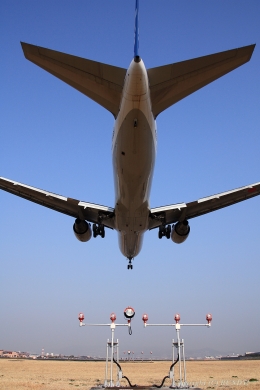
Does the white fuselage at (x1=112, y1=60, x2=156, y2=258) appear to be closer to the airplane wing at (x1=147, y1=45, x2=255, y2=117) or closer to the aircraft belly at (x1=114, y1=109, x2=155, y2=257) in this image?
the aircraft belly at (x1=114, y1=109, x2=155, y2=257)

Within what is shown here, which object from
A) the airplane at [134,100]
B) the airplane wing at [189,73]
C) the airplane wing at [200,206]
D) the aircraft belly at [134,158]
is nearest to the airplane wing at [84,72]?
the airplane at [134,100]

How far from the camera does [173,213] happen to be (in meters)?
18.3

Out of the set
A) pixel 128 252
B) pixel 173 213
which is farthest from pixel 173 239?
pixel 128 252

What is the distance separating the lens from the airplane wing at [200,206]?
17062mm

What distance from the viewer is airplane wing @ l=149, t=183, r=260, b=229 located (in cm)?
1706

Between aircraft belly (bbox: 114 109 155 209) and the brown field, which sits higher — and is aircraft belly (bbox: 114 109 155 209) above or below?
above

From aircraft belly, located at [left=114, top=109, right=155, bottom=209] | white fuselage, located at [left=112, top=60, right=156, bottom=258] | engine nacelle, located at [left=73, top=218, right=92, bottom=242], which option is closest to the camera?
white fuselage, located at [left=112, top=60, right=156, bottom=258]

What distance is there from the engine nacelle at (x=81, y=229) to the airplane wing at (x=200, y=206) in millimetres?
3080

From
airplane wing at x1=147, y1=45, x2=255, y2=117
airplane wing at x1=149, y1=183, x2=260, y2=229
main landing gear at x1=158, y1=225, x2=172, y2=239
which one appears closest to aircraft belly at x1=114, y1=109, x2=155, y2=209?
airplane wing at x1=147, y1=45, x2=255, y2=117

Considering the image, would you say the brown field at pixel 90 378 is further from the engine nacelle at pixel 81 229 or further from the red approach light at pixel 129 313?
the engine nacelle at pixel 81 229

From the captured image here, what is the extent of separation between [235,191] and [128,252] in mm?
6866

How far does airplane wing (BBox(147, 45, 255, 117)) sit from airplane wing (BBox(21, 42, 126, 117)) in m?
1.16

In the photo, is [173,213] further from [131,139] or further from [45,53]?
[45,53]

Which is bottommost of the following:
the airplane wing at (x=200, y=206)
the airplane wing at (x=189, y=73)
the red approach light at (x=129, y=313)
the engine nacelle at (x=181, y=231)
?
the red approach light at (x=129, y=313)
